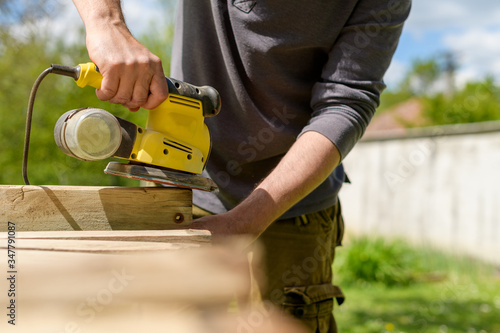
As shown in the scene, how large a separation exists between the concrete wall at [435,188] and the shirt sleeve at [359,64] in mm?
6541

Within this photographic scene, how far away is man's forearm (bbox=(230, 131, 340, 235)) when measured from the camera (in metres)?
1.52

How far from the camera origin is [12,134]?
854 centimetres

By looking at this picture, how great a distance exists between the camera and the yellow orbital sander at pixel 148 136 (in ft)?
4.26

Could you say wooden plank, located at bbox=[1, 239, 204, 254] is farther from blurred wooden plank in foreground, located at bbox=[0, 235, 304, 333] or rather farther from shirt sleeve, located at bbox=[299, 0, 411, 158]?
shirt sleeve, located at bbox=[299, 0, 411, 158]

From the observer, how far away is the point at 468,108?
1375 cm

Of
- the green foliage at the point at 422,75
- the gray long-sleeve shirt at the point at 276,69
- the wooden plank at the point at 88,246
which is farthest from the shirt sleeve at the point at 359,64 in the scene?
the green foliage at the point at 422,75

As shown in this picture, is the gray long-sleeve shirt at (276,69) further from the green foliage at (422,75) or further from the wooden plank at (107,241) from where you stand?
the green foliage at (422,75)

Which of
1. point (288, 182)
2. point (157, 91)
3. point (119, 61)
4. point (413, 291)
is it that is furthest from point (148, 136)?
point (413, 291)

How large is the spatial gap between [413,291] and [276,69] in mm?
5522

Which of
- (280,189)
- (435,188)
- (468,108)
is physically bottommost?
(280,189)

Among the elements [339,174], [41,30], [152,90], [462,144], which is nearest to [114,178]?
[41,30]

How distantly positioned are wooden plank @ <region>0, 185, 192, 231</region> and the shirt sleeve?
0.66 m

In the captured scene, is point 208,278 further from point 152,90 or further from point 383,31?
point 383,31

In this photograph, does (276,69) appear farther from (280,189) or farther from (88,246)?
(88,246)
